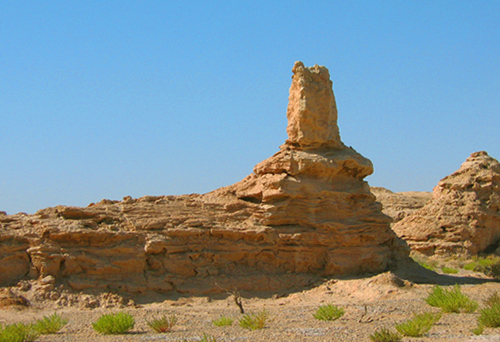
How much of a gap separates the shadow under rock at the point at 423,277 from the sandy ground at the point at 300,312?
4cm

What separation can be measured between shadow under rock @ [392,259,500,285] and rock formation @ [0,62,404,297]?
1.61 feet

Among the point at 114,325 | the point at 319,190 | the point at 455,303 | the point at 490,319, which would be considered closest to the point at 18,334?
the point at 114,325

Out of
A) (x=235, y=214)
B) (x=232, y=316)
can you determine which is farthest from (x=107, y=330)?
(x=235, y=214)

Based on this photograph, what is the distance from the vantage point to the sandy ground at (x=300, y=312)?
34.7 ft

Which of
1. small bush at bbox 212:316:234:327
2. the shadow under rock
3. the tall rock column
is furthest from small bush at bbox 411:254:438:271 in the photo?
small bush at bbox 212:316:234:327

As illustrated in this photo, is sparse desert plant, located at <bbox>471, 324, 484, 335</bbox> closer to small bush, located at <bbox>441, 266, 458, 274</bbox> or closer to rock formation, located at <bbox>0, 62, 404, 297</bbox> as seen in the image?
rock formation, located at <bbox>0, 62, 404, 297</bbox>

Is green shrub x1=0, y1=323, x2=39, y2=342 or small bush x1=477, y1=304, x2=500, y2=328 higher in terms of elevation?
small bush x1=477, y1=304, x2=500, y2=328

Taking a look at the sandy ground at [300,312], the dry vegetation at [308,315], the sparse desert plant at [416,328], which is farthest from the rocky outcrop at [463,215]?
the sparse desert plant at [416,328]

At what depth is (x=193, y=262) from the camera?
16.0 meters

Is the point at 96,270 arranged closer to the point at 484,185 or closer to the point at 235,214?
the point at 235,214

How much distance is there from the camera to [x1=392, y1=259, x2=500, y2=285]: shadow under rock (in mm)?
17781

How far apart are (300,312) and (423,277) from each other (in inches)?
232

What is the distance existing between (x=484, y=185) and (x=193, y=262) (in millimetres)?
13970

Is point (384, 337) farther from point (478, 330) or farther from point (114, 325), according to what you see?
point (114, 325)
